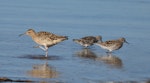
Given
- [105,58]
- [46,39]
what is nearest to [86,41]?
[46,39]

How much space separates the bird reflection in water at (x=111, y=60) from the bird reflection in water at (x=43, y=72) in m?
1.62

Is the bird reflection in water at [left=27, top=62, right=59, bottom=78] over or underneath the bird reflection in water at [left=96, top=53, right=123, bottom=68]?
underneath

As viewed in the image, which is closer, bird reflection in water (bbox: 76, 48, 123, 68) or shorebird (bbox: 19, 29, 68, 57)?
bird reflection in water (bbox: 76, 48, 123, 68)

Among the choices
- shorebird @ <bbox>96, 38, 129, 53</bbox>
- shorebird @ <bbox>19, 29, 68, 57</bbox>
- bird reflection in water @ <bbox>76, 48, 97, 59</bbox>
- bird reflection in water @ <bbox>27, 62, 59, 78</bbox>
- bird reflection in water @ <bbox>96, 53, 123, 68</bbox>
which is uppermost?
shorebird @ <bbox>19, 29, 68, 57</bbox>

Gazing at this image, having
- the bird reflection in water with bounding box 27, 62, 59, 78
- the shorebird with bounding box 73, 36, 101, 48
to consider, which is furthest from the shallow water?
the shorebird with bounding box 73, 36, 101, 48

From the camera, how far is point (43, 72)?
1295 centimetres

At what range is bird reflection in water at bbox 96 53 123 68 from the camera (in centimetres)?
1445

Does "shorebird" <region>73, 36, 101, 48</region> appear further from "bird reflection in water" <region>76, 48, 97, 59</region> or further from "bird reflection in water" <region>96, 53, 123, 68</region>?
"bird reflection in water" <region>96, 53, 123, 68</region>

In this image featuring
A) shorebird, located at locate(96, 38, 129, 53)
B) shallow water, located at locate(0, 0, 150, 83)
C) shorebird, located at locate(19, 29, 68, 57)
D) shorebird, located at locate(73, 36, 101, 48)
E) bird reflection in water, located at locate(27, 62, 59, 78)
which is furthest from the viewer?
shorebird, located at locate(73, 36, 101, 48)

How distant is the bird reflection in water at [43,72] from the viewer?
12.4 m

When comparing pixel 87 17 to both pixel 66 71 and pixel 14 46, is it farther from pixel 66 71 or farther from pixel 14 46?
pixel 66 71

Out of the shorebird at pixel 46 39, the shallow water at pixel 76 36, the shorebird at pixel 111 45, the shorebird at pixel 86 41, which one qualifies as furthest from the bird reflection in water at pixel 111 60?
the shorebird at pixel 86 41

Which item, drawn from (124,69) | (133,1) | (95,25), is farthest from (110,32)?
(133,1)

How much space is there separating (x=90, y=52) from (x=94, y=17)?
6697mm
